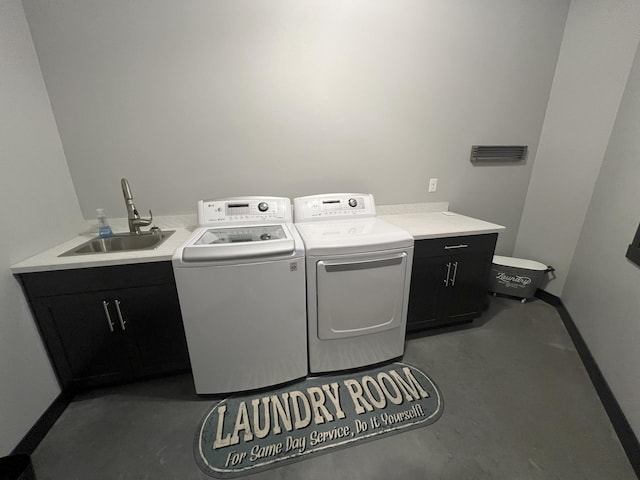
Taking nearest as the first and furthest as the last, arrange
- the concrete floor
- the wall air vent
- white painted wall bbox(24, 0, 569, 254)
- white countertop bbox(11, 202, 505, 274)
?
the concrete floor < white countertop bbox(11, 202, 505, 274) < white painted wall bbox(24, 0, 569, 254) < the wall air vent

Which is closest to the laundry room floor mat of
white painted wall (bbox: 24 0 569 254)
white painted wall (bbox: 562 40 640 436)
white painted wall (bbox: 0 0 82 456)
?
white painted wall (bbox: 0 0 82 456)

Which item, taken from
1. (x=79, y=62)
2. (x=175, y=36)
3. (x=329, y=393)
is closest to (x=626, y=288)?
(x=329, y=393)

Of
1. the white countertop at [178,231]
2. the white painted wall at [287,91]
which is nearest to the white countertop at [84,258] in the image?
the white countertop at [178,231]

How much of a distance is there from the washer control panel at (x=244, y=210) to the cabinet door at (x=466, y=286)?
129 cm

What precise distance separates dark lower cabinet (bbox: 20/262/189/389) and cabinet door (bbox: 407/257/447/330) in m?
1.56

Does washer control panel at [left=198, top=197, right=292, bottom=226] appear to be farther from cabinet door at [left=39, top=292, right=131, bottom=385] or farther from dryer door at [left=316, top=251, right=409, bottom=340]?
cabinet door at [left=39, top=292, right=131, bottom=385]

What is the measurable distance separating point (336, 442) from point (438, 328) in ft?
4.17

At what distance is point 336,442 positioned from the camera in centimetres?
136

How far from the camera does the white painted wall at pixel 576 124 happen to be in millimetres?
1867

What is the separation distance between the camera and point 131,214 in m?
1.73

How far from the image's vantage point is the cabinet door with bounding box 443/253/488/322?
6.48 ft

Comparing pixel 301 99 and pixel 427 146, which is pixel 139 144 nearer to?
pixel 301 99

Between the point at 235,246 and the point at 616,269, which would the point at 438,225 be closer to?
the point at 616,269

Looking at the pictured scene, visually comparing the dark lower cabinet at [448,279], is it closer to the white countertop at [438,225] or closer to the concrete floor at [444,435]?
the white countertop at [438,225]
